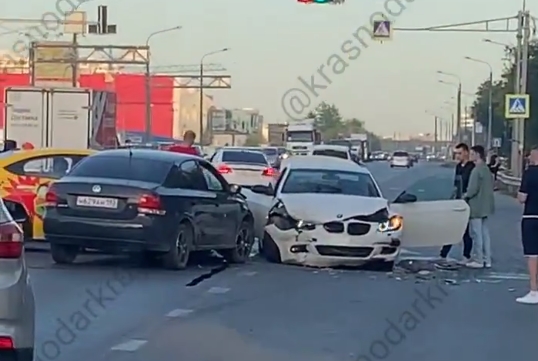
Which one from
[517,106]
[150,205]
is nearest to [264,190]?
[150,205]

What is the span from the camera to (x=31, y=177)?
59.6 feet

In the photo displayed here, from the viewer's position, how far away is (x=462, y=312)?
527 inches

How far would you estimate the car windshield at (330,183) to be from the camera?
18391mm

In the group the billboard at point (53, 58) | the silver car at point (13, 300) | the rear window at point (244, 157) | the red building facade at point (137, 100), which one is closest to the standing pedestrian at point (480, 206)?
the silver car at point (13, 300)

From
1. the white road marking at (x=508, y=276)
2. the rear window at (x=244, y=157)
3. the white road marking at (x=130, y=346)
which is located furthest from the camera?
the rear window at (x=244, y=157)

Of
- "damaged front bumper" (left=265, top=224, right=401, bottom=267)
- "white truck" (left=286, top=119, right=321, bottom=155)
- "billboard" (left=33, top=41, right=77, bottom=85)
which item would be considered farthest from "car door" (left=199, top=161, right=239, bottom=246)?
"white truck" (left=286, top=119, right=321, bottom=155)

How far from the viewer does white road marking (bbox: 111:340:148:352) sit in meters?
10.3

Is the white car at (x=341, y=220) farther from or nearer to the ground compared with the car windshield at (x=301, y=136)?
nearer to the ground

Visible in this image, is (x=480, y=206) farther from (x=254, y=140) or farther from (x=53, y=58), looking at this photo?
(x=254, y=140)

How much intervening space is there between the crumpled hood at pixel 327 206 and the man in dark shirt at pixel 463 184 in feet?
5.73

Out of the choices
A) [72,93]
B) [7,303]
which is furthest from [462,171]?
[72,93]

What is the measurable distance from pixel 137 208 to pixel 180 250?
911 millimetres

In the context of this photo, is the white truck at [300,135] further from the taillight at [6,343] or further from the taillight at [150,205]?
the taillight at [6,343]

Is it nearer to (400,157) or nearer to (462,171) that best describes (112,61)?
(400,157)
